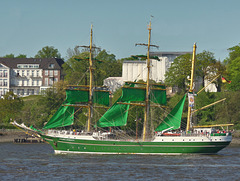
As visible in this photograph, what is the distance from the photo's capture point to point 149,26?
7900 cm

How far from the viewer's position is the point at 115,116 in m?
78.8

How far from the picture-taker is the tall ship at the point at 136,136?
2953 inches

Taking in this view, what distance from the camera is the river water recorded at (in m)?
56.0

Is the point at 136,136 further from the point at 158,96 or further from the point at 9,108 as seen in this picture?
the point at 9,108

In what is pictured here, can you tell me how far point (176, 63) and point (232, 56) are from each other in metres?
17.5

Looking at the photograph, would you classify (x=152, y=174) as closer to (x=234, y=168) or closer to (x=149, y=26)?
(x=234, y=168)

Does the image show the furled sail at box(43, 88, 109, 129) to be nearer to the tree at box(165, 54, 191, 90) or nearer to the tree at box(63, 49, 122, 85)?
the tree at box(165, 54, 191, 90)

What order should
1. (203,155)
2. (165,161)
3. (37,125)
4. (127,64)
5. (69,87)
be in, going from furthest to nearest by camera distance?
(127,64)
(37,125)
(69,87)
(203,155)
(165,161)

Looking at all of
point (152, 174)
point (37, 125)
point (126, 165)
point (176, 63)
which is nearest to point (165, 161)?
point (126, 165)

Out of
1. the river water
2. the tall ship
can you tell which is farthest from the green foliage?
the river water

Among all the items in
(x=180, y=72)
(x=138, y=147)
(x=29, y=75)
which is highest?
(x=29, y=75)

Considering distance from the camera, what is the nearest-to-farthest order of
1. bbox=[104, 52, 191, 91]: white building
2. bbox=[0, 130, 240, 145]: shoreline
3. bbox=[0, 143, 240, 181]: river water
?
bbox=[0, 143, 240, 181]: river water → bbox=[0, 130, 240, 145]: shoreline → bbox=[104, 52, 191, 91]: white building

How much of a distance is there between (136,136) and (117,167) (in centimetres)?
1649

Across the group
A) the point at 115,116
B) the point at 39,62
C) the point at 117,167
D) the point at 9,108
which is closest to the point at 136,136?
the point at 115,116
